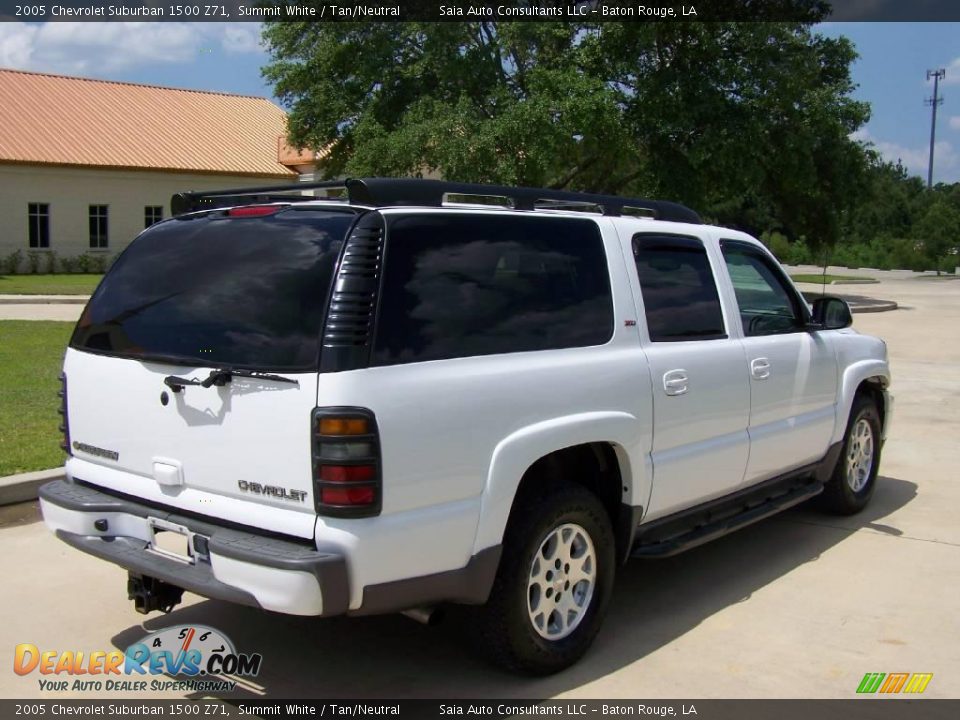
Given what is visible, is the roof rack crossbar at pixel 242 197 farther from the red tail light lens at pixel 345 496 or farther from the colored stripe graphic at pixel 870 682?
the colored stripe graphic at pixel 870 682

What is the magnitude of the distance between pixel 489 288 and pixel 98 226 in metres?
39.7

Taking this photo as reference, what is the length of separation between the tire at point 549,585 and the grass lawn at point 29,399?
4.18 m

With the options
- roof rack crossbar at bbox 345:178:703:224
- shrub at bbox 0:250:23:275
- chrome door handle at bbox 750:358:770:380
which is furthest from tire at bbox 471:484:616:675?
shrub at bbox 0:250:23:275

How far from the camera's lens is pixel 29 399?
9.24 m

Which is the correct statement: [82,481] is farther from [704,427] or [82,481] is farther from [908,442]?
[908,442]

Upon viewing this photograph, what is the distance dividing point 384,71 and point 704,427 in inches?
834

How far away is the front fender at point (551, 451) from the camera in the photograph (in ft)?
12.2

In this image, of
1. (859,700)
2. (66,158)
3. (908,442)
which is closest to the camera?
(859,700)

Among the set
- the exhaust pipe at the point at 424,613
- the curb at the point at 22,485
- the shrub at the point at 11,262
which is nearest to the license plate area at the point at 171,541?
the exhaust pipe at the point at 424,613

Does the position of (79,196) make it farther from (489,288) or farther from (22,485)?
(489,288)

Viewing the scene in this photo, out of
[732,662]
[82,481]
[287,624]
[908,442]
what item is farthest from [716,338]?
[908,442]

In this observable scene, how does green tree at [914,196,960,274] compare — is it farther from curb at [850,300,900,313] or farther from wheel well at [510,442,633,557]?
wheel well at [510,442,633,557]

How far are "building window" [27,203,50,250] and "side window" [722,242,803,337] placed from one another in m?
37.9

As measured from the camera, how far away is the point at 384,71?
24.4 meters
